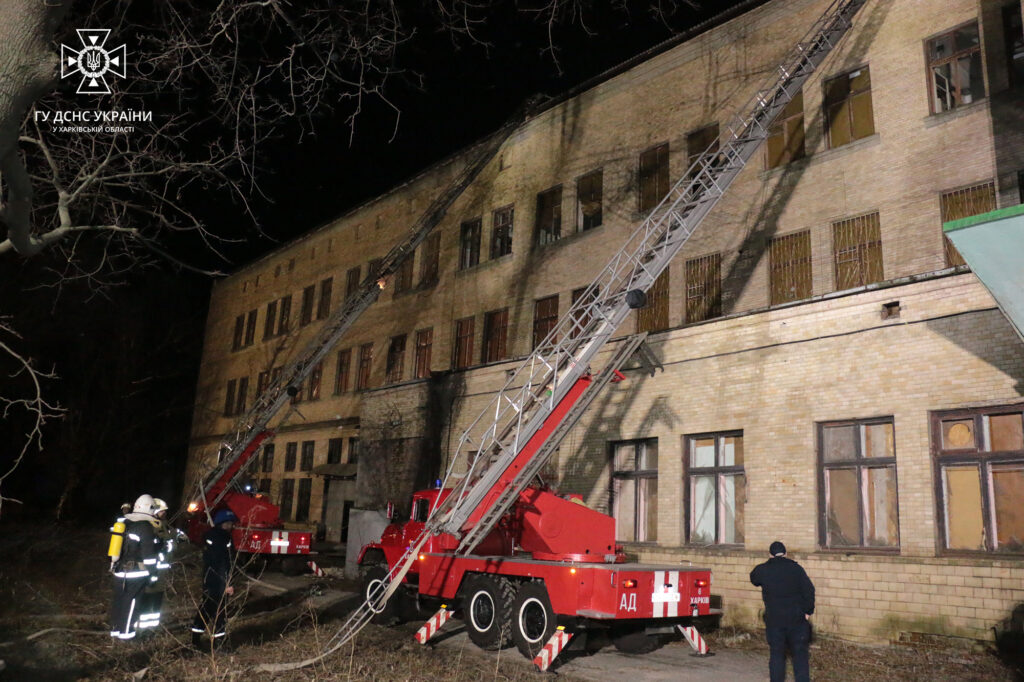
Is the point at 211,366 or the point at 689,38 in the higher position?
the point at 689,38

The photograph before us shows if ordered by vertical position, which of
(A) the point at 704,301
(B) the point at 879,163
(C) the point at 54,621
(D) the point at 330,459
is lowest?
(C) the point at 54,621

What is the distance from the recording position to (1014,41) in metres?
12.9

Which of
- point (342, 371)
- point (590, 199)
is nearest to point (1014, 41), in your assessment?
point (590, 199)

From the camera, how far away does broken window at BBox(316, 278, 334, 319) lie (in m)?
32.3

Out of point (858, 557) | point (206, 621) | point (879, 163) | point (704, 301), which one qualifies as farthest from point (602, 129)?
point (206, 621)

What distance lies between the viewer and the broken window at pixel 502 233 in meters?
22.8

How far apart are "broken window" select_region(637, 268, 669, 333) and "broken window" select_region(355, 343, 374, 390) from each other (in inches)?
542

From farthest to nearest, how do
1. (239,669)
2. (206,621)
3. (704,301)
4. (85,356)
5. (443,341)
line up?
(85,356), (443,341), (704,301), (206,621), (239,669)

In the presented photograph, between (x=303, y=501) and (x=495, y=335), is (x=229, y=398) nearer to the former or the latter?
(x=303, y=501)

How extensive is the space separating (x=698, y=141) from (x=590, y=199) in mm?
3498

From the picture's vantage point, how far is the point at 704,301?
1667cm

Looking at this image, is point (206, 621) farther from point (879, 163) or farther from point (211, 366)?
point (211, 366)

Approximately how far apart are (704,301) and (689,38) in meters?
6.66

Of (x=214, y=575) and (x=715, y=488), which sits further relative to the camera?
(x=715, y=488)
